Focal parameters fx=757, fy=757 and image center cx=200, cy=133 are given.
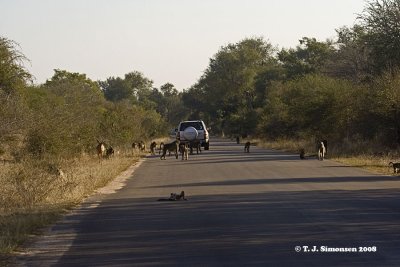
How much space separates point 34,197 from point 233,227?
23.3ft

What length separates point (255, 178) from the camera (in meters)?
25.2

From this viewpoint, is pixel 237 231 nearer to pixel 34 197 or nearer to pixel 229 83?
pixel 34 197

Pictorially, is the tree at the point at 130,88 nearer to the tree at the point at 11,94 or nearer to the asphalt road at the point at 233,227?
the tree at the point at 11,94

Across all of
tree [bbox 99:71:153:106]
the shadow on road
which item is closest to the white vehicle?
the shadow on road

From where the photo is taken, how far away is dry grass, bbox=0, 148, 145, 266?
1335 cm

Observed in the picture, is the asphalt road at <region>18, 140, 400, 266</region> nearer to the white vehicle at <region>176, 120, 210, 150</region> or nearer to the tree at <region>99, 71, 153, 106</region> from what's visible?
the white vehicle at <region>176, 120, 210, 150</region>

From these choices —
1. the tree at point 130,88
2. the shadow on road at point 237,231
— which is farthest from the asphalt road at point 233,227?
the tree at point 130,88

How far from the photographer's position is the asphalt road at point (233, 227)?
10.2m

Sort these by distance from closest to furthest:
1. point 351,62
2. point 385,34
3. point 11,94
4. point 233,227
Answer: point 233,227, point 11,94, point 385,34, point 351,62

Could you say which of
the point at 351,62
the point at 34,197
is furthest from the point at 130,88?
the point at 34,197

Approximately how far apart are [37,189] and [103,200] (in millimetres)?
1667

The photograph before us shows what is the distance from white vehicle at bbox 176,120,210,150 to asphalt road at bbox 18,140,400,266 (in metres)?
24.4

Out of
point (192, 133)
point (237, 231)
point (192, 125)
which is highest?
point (192, 125)

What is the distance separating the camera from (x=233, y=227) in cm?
1298
